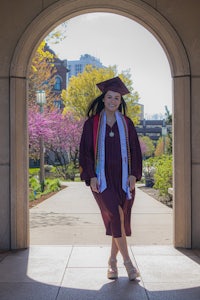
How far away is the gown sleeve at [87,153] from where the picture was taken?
4.39 m

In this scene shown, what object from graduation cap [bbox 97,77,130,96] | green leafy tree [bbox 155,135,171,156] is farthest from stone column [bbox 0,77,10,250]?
green leafy tree [bbox 155,135,171,156]

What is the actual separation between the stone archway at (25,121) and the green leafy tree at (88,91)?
2568cm

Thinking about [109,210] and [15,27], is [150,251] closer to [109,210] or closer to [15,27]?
[109,210]

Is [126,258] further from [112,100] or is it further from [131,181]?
[112,100]

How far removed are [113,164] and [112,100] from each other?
0.66 metres

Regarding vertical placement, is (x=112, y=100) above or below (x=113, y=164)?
above

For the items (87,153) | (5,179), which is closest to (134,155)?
(87,153)

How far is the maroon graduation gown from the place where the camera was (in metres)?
4.30

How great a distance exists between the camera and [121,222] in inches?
171

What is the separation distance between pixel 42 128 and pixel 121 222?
1590cm

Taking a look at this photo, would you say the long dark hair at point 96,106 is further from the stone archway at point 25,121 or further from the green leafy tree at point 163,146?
the green leafy tree at point 163,146

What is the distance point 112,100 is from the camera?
447 cm

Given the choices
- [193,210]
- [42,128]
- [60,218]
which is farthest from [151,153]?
[193,210]

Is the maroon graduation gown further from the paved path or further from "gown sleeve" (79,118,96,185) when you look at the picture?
the paved path
